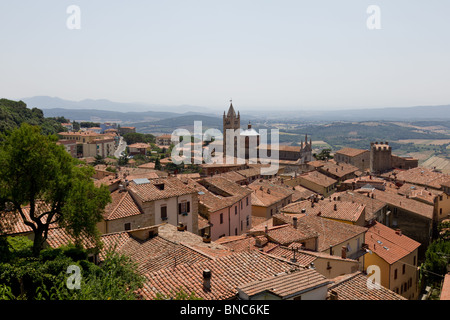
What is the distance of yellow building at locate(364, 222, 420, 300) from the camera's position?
76.4 ft

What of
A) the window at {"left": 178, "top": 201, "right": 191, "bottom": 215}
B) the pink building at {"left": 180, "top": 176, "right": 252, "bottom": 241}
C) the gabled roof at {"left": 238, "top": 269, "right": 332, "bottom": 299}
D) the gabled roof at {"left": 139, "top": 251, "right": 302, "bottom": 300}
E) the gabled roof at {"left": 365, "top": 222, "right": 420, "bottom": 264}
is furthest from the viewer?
the pink building at {"left": 180, "top": 176, "right": 252, "bottom": 241}

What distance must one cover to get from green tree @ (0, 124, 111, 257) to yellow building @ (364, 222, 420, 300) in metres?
17.0

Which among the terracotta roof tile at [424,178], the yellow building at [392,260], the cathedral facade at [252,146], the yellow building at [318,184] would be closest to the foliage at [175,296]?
the yellow building at [392,260]

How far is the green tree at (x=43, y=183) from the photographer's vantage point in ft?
37.8

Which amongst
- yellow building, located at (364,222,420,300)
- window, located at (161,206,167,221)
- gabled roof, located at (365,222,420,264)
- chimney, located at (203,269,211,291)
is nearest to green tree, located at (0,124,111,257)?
chimney, located at (203,269,211,291)

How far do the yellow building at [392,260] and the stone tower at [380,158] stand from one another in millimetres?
40783

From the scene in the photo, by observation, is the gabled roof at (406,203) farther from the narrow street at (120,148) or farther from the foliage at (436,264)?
the narrow street at (120,148)

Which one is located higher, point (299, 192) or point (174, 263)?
point (174, 263)

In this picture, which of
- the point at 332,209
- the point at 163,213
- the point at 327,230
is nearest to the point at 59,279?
the point at 163,213

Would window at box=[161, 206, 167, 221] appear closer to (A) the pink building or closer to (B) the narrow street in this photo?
(A) the pink building

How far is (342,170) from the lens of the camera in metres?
64.2
